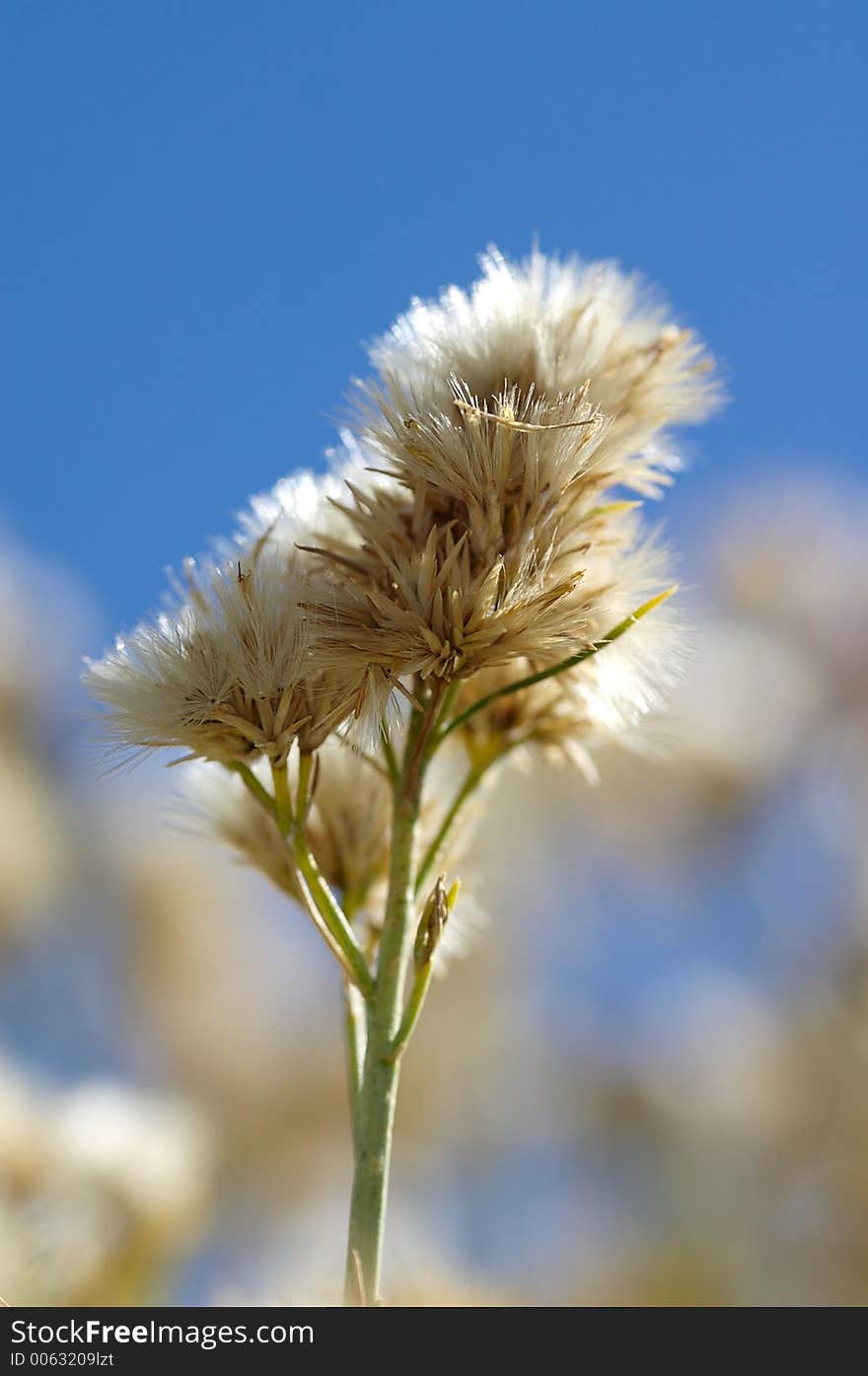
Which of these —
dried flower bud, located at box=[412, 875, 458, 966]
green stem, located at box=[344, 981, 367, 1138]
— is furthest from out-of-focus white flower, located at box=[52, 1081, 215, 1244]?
dried flower bud, located at box=[412, 875, 458, 966]

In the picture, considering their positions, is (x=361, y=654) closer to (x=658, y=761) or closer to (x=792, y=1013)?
(x=792, y=1013)

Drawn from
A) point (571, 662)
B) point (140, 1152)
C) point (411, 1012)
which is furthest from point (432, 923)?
point (140, 1152)

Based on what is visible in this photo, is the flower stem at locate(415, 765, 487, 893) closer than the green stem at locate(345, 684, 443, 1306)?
No

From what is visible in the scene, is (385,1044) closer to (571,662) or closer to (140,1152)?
(571,662)

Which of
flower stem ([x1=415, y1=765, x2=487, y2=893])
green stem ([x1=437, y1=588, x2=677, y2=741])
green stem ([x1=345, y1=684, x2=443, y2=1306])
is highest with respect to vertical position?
green stem ([x1=437, y1=588, x2=677, y2=741])

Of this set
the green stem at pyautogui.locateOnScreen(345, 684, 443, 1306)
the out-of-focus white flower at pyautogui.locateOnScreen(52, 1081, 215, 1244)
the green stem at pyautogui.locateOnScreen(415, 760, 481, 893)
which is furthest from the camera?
the out-of-focus white flower at pyautogui.locateOnScreen(52, 1081, 215, 1244)

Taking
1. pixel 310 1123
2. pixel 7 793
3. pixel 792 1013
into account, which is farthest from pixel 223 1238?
pixel 792 1013

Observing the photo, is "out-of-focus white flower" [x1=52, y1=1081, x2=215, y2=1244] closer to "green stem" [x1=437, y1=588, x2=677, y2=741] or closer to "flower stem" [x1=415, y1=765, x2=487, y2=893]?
"flower stem" [x1=415, y1=765, x2=487, y2=893]
